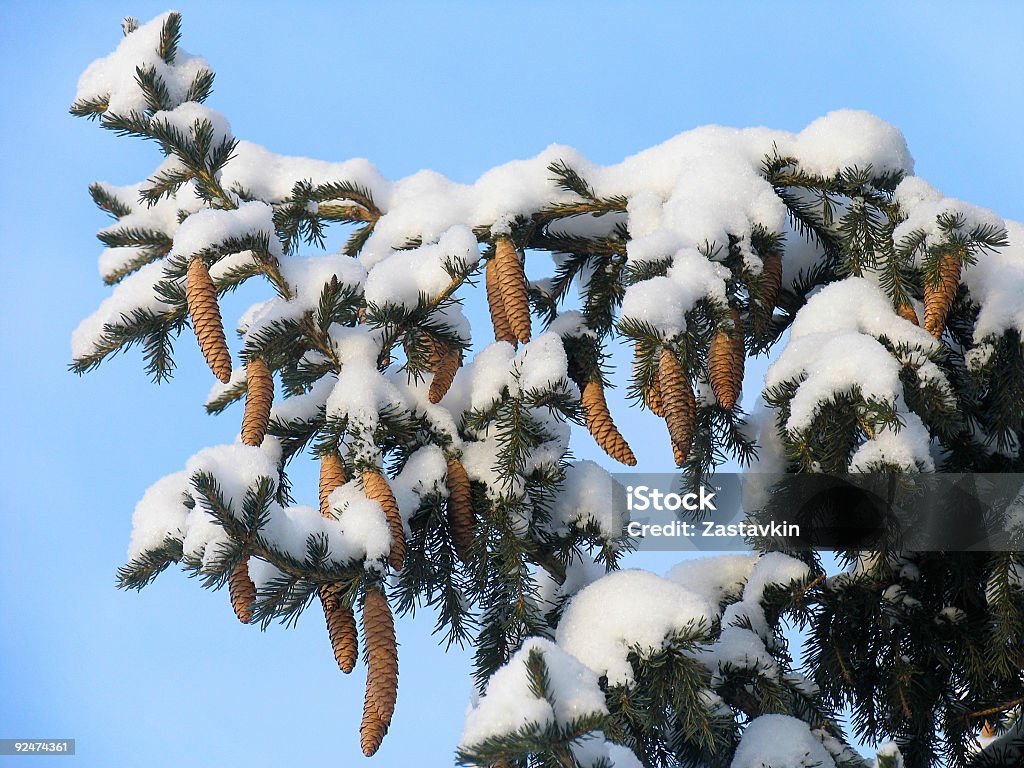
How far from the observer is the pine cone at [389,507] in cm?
273

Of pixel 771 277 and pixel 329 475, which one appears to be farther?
pixel 771 277

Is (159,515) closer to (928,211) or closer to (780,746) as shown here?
(780,746)

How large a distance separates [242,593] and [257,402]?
1.72 feet

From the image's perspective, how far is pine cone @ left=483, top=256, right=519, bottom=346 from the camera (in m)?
3.15

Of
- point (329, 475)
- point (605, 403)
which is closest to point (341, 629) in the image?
point (329, 475)

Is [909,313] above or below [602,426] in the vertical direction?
above

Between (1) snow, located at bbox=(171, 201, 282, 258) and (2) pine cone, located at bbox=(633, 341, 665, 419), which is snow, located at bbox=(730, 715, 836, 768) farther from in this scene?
(1) snow, located at bbox=(171, 201, 282, 258)

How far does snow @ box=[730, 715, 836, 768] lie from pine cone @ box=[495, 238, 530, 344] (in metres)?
1.16

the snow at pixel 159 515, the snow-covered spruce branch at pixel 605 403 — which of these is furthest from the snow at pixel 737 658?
the snow at pixel 159 515

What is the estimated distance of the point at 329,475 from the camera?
2922 mm

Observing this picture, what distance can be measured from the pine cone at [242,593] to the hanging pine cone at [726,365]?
124cm

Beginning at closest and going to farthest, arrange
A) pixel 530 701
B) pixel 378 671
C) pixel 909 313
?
pixel 530 701, pixel 378 671, pixel 909 313

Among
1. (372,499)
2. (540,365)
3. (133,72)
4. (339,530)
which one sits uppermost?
(133,72)

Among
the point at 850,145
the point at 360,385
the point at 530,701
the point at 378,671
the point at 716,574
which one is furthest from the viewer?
the point at 716,574
